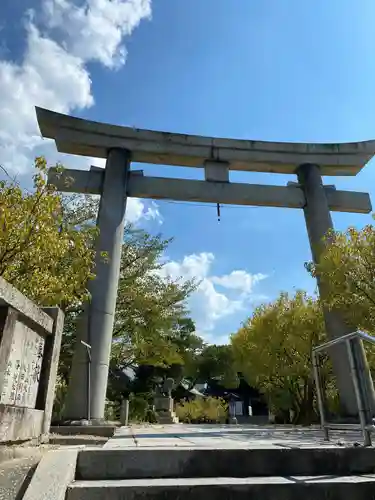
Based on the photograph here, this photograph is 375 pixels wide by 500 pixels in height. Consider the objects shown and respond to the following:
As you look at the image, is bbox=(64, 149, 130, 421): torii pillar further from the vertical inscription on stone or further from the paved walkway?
the vertical inscription on stone

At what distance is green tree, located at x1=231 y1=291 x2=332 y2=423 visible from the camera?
1453 centimetres

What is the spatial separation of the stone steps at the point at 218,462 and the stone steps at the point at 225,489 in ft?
0.60

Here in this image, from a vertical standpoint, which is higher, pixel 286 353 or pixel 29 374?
pixel 286 353

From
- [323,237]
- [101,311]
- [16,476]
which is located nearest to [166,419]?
[101,311]

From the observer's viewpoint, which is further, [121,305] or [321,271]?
[121,305]

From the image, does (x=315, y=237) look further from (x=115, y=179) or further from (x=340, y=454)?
(x=340, y=454)

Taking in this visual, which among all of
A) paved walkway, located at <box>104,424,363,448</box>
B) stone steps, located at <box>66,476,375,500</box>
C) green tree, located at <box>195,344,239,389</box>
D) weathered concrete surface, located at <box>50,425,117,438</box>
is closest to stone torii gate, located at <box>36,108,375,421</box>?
weathered concrete surface, located at <box>50,425,117,438</box>

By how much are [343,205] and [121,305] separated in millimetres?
7243

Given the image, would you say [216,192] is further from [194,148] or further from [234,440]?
[234,440]

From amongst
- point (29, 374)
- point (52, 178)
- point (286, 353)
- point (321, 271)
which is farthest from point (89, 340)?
point (286, 353)

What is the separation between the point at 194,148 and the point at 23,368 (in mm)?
8318

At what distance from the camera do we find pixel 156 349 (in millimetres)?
13555

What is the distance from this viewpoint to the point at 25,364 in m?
3.30

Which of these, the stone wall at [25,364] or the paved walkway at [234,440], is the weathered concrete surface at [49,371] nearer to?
the stone wall at [25,364]
